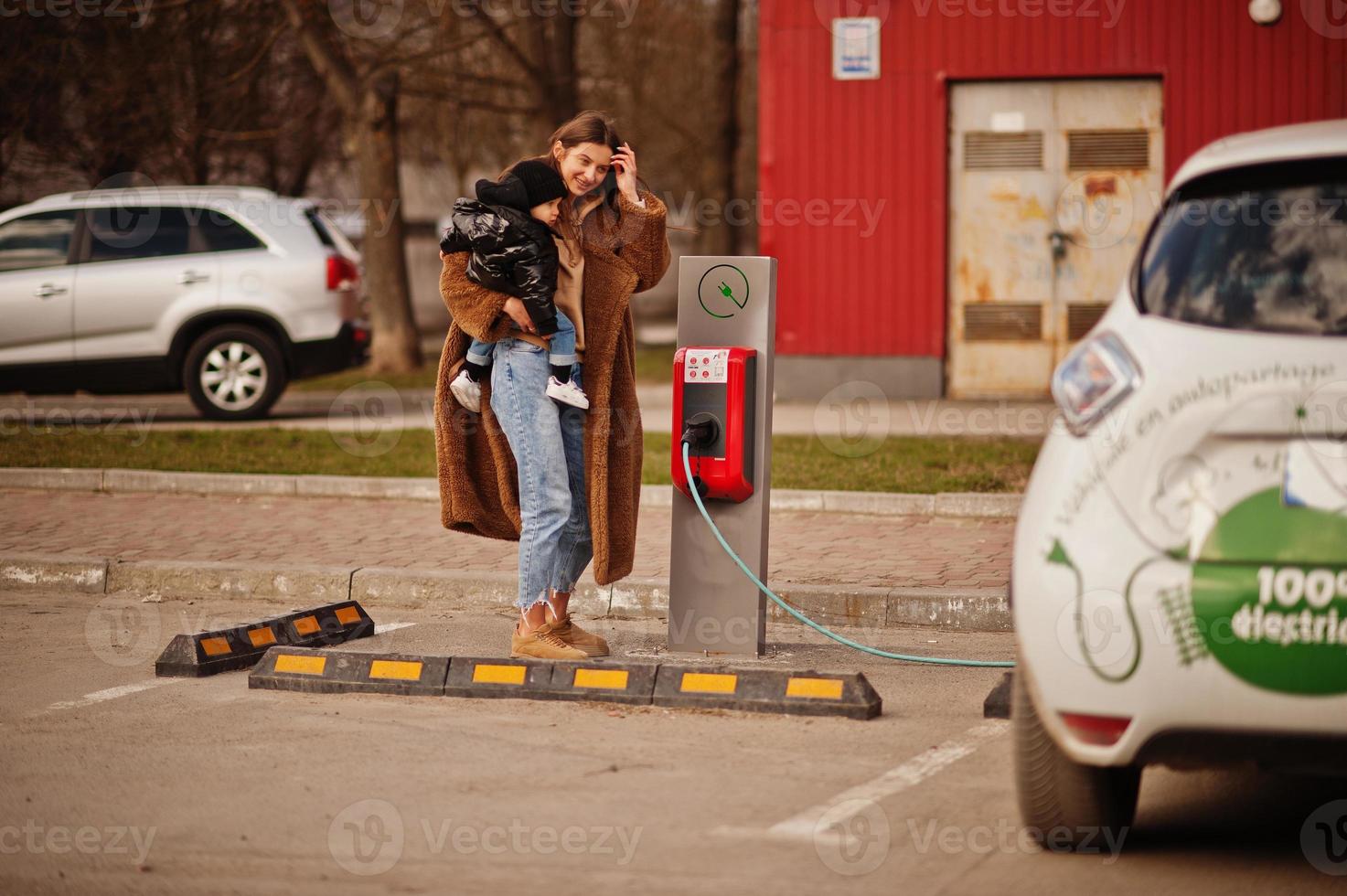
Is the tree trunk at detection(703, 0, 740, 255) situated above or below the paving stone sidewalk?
above

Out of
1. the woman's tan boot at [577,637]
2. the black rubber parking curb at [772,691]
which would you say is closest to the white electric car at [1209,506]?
the black rubber parking curb at [772,691]

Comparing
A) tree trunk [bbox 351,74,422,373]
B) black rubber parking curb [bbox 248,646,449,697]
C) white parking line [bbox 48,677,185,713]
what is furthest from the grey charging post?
tree trunk [bbox 351,74,422,373]

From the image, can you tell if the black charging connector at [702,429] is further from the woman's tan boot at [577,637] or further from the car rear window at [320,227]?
the car rear window at [320,227]

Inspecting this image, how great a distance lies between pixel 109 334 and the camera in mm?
14805

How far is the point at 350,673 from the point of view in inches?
231

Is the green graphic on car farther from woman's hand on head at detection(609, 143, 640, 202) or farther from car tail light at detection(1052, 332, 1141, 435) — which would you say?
woman's hand on head at detection(609, 143, 640, 202)

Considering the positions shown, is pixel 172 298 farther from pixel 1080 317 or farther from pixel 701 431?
pixel 701 431

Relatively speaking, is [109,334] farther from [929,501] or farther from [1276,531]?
[1276,531]

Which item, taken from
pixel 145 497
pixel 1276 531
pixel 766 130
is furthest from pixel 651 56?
pixel 1276 531

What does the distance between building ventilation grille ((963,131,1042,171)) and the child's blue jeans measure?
9.94 metres

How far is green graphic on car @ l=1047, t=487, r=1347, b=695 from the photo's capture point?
11.6 ft

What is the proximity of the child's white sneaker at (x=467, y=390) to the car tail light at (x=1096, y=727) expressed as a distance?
277cm

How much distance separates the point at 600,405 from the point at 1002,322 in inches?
388

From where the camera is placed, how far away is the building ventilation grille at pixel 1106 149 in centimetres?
1483
